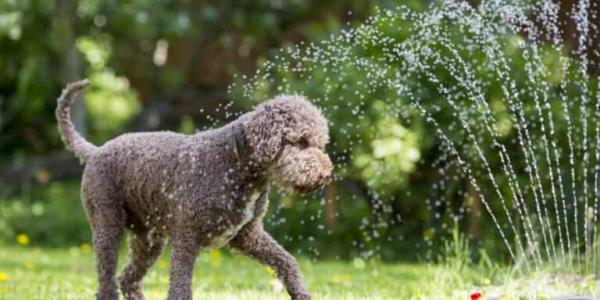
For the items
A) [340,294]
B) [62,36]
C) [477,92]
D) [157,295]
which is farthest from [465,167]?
[62,36]

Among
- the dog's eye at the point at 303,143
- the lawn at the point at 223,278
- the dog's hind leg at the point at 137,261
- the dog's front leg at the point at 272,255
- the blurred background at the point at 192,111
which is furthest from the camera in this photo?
the blurred background at the point at 192,111

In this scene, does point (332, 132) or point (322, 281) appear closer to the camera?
point (322, 281)

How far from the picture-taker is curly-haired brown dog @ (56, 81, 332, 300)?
3.59m

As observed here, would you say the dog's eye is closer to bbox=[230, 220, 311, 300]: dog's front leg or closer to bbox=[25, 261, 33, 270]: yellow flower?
bbox=[230, 220, 311, 300]: dog's front leg

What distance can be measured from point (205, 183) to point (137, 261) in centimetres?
82

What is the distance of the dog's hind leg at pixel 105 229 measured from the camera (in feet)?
13.4

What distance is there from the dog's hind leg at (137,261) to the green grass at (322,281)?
0.37m

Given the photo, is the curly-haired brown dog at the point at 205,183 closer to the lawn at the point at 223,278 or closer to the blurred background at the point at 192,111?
the lawn at the point at 223,278

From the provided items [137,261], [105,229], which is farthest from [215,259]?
[105,229]

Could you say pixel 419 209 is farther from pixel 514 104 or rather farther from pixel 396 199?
pixel 514 104

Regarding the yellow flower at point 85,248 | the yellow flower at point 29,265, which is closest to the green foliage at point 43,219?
the yellow flower at point 85,248

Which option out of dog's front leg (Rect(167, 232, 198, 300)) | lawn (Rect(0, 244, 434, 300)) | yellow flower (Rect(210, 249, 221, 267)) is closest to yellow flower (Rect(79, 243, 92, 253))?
lawn (Rect(0, 244, 434, 300))

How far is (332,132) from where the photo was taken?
261 inches

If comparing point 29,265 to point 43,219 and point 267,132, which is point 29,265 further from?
point 267,132
